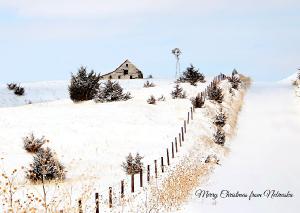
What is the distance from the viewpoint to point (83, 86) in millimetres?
38844

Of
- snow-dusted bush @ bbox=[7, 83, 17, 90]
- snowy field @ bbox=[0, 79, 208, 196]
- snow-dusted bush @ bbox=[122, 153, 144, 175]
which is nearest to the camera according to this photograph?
snow-dusted bush @ bbox=[122, 153, 144, 175]

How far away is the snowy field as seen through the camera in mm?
21609

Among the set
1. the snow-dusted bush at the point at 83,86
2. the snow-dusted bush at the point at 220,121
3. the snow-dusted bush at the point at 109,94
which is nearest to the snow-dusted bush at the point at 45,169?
the snow-dusted bush at the point at 220,121

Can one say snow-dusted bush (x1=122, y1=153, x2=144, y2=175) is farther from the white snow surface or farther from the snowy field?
the white snow surface

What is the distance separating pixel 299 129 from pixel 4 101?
26419 millimetres

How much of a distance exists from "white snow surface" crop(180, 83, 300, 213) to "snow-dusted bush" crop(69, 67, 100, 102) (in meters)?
12.3

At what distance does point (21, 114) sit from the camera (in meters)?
30.8

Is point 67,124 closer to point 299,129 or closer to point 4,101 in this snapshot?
point 299,129

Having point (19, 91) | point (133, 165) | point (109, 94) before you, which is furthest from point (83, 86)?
point (133, 165)

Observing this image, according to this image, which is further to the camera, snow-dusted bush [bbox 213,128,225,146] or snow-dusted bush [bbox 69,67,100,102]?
snow-dusted bush [bbox 69,67,100,102]

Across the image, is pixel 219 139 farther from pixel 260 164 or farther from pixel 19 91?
pixel 19 91

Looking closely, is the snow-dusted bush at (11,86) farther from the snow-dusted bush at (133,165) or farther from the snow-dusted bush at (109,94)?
the snow-dusted bush at (133,165)

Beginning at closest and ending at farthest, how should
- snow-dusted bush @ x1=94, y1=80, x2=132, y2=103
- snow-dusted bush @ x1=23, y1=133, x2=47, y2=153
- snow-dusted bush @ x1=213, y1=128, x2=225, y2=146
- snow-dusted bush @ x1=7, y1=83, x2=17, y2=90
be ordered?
snow-dusted bush @ x1=23, y1=133, x2=47, y2=153
snow-dusted bush @ x1=213, y1=128, x2=225, y2=146
snow-dusted bush @ x1=94, y1=80, x2=132, y2=103
snow-dusted bush @ x1=7, y1=83, x2=17, y2=90

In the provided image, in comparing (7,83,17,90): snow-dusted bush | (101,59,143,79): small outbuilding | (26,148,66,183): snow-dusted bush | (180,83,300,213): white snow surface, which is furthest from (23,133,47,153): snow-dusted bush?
(101,59,143,79): small outbuilding
